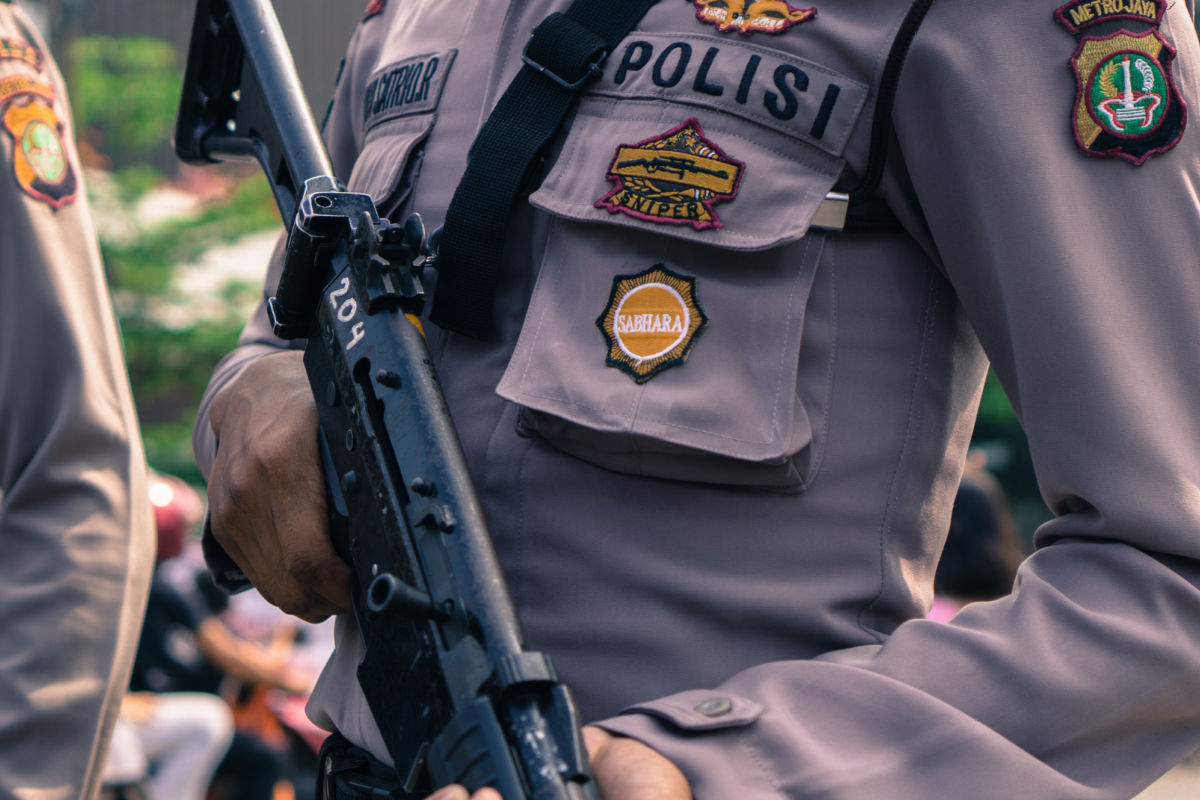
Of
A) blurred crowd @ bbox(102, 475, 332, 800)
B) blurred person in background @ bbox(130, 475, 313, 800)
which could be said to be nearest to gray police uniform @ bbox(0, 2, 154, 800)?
blurred crowd @ bbox(102, 475, 332, 800)

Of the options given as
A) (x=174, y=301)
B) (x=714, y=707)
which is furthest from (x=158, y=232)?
(x=714, y=707)

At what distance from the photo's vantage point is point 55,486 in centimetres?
171

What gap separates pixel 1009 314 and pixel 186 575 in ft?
15.8

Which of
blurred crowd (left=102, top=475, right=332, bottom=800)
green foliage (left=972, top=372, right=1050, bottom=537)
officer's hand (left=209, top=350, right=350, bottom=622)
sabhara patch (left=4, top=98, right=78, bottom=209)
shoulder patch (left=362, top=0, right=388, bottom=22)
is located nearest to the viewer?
officer's hand (left=209, top=350, right=350, bottom=622)

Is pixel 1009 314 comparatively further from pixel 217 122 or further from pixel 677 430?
pixel 217 122

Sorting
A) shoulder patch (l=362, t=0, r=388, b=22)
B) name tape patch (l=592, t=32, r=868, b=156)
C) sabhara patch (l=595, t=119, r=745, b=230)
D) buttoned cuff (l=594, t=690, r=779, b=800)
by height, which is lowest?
buttoned cuff (l=594, t=690, r=779, b=800)

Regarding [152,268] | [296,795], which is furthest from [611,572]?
[152,268]

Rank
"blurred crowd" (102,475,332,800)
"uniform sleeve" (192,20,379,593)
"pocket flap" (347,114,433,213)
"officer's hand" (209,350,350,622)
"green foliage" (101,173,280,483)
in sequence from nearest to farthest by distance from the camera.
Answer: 1. "officer's hand" (209,350,350,622)
2. "pocket flap" (347,114,433,213)
3. "uniform sleeve" (192,20,379,593)
4. "blurred crowd" (102,475,332,800)
5. "green foliage" (101,173,280,483)

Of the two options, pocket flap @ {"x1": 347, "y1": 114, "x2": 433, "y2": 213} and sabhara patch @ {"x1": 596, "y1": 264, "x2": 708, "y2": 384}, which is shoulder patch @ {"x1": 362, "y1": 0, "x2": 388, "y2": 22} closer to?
pocket flap @ {"x1": 347, "y1": 114, "x2": 433, "y2": 213}

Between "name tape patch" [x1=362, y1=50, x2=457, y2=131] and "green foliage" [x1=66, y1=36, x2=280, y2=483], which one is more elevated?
"name tape patch" [x1=362, y1=50, x2=457, y2=131]

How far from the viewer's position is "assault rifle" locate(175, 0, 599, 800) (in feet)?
2.79

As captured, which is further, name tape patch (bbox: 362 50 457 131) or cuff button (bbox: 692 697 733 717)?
name tape patch (bbox: 362 50 457 131)

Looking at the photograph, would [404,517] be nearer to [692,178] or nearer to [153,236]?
[692,178]

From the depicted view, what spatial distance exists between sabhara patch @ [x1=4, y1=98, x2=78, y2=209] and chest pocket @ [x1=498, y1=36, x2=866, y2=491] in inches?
40.3
